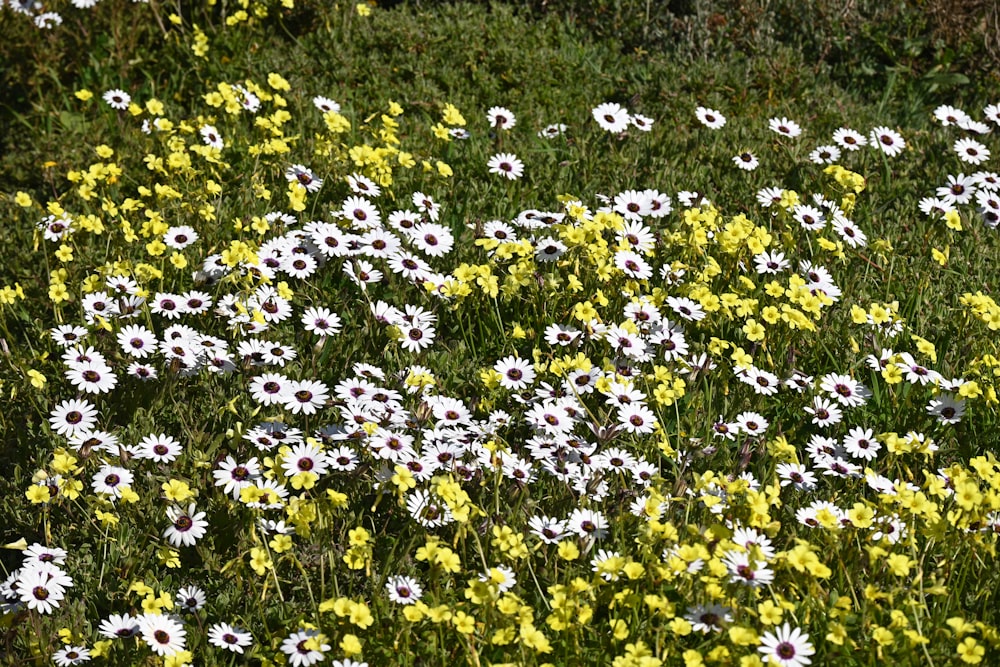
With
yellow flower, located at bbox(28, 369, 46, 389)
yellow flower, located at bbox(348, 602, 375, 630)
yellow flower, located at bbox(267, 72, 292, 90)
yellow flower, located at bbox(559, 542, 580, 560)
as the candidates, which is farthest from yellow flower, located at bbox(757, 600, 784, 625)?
yellow flower, located at bbox(267, 72, 292, 90)

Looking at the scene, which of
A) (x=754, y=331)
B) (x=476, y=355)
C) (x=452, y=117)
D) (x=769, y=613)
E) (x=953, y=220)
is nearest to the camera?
(x=769, y=613)

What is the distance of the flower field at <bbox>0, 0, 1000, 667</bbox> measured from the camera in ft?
11.3

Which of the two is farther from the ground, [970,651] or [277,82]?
[277,82]

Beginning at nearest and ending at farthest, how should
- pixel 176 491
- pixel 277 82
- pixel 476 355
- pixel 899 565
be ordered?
pixel 899 565, pixel 176 491, pixel 476 355, pixel 277 82

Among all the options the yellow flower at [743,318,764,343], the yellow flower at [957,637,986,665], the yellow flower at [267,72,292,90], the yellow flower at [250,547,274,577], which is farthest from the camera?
the yellow flower at [267,72,292,90]

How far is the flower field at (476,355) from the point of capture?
11.3 feet

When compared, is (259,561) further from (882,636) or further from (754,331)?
(754,331)

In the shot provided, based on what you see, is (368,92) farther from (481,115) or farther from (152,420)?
(152,420)

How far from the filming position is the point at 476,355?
4812 millimetres

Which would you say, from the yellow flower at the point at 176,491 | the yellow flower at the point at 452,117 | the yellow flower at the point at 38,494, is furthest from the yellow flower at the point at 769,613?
the yellow flower at the point at 452,117

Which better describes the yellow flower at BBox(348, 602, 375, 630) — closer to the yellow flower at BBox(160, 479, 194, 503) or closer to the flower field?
the flower field

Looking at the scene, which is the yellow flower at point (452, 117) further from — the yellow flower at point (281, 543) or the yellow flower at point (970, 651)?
the yellow flower at point (970, 651)

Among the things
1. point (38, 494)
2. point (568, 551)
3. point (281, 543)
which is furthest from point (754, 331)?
point (38, 494)

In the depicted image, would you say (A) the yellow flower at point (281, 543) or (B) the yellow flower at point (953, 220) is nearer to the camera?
(A) the yellow flower at point (281, 543)
